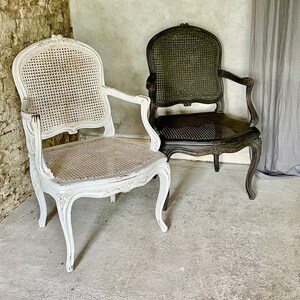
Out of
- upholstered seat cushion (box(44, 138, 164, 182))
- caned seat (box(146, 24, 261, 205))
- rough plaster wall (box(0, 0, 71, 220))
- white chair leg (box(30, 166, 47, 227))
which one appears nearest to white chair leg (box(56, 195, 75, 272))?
upholstered seat cushion (box(44, 138, 164, 182))

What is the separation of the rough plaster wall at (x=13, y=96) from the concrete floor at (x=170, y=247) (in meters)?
0.14

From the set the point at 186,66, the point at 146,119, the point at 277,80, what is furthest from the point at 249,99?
the point at 146,119

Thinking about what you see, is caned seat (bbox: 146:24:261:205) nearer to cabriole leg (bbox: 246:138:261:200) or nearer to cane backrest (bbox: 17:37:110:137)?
cabriole leg (bbox: 246:138:261:200)

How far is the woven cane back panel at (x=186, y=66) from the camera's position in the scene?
271 cm

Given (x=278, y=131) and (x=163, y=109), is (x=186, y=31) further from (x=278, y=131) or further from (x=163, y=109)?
(x=278, y=131)

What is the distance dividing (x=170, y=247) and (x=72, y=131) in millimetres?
862

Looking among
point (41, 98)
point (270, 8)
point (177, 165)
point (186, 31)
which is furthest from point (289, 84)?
point (41, 98)

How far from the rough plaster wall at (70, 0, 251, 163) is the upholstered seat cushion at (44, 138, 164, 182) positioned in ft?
2.83

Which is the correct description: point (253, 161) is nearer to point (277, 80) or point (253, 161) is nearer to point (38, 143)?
point (277, 80)

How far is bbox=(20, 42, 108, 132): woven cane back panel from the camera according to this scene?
221 centimetres

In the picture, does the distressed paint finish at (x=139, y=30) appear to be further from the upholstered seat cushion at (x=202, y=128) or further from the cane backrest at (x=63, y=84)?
the cane backrest at (x=63, y=84)

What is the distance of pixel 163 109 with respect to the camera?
3.06 m

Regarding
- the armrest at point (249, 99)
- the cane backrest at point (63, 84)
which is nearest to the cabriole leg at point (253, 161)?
the armrest at point (249, 99)

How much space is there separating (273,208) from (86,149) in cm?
118
